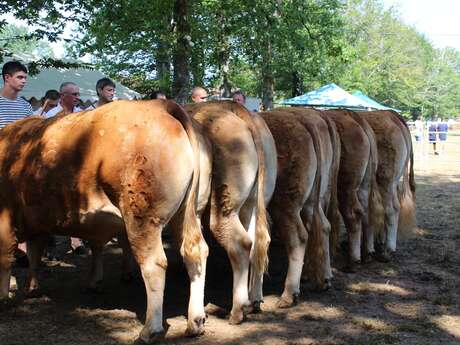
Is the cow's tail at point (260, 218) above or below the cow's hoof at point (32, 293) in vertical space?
above

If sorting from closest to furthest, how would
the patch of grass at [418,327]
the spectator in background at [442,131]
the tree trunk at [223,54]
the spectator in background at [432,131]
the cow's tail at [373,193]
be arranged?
the patch of grass at [418,327] < the cow's tail at [373,193] < the tree trunk at [223,54] < the spectator in background at [442,131] < the spectator in background at [432,131]

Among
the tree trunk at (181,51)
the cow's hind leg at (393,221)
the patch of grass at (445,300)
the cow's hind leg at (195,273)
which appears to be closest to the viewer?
the cow's hind leg at (195,273)

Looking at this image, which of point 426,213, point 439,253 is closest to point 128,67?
point 426,213

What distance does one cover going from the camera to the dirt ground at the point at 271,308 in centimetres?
434

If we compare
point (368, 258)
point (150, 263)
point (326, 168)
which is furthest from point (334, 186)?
point (150, 263)

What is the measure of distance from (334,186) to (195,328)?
280 cm

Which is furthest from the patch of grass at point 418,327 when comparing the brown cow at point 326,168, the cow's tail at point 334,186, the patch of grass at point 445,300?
the cow's tail at point 334,186

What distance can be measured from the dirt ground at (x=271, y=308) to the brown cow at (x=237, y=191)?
0.50 meters

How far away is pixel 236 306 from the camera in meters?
4.68

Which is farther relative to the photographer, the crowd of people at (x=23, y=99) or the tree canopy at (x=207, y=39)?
the tree canopy at (x=207, y=39)

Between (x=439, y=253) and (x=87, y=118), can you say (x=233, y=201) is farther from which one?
(x=439, y=253)

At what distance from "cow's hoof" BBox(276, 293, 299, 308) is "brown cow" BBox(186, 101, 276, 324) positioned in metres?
0.47

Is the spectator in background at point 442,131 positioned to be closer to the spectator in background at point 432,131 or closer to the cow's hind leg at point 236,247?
the spectator in background at point 432,131

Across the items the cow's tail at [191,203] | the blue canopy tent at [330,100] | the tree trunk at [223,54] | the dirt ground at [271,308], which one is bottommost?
the dirt ground at [271,308]
